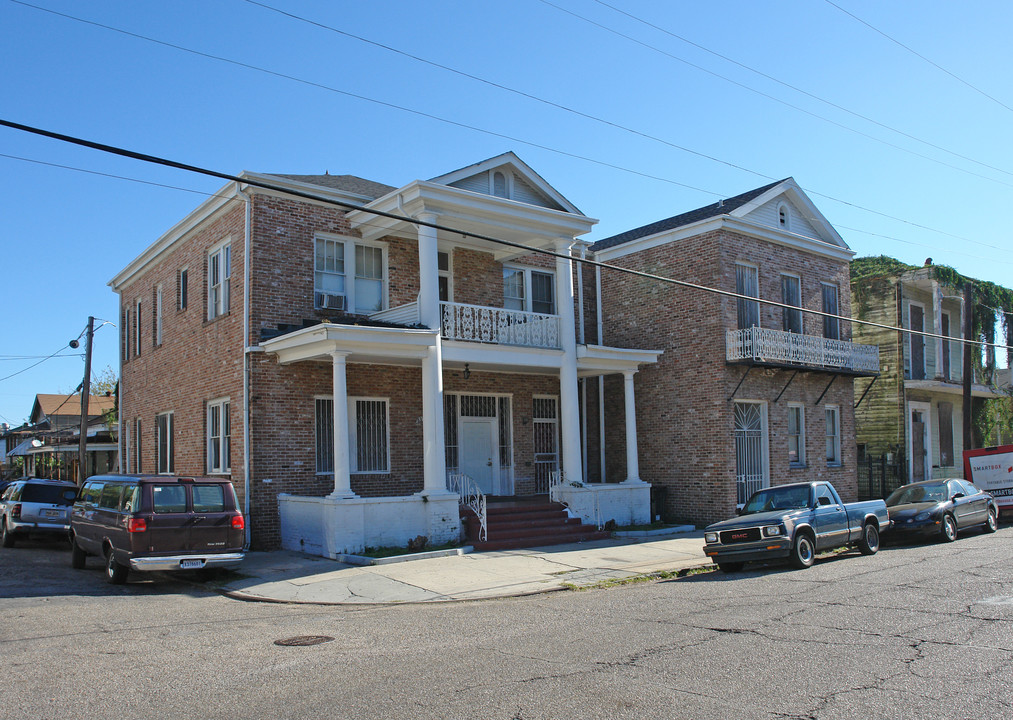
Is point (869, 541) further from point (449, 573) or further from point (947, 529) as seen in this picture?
point (449, 573)

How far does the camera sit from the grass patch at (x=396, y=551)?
15.5 meters

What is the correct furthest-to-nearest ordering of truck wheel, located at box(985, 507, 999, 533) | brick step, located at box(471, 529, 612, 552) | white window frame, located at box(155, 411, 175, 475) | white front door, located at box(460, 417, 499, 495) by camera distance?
white window frame, located at box(155, 411, 175, 475)
white front door, located at box(460, 417, 499, 495)
truck wheel, located at box(985, 507, 999, 533)
brick step, located at box(471, 529, 612, 552)

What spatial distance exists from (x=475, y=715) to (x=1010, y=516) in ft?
65.6

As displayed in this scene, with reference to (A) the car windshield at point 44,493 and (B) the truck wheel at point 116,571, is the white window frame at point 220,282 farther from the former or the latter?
(B) the truck wheel at point 116,571

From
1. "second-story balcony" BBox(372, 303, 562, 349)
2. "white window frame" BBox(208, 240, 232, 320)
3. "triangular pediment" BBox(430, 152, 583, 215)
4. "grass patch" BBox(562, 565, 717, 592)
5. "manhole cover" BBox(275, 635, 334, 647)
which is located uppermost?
"triangular pediment" BBox(430, 152, 583, 215)

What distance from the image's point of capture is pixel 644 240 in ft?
76.6

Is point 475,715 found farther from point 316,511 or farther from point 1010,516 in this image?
point 1010,516

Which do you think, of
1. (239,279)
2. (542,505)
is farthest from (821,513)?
(239,279)

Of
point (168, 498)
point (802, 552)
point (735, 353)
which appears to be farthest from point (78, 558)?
point (735, 353)

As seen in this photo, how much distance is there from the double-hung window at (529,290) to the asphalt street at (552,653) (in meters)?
10.5

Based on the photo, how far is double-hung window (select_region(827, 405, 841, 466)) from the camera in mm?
24688

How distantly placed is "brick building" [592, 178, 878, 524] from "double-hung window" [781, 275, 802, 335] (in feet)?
0.12

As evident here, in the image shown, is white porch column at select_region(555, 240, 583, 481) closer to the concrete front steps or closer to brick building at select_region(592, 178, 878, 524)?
the concrete front steps

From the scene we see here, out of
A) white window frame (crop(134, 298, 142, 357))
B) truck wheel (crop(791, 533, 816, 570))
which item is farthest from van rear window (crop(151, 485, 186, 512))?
white window frame (crop(134, 298, 142, 357))
